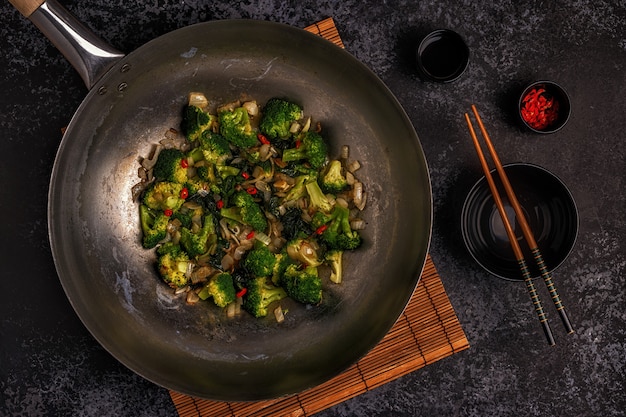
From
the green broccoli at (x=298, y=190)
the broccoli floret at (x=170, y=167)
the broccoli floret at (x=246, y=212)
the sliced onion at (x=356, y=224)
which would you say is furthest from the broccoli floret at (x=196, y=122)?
the sliced onion at (x=356, y=224)

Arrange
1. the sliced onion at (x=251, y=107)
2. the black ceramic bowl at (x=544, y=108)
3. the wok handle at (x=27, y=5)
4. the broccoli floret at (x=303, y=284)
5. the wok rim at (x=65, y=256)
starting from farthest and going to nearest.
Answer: the black ceramic bowl at (x=544, y=108) < the sliced onion at (x=251, y=107) < the broccoli floret at (x=303, y=284) < the wok rim at (x=65, y=256) < the wok handle at (x=27, y=5)

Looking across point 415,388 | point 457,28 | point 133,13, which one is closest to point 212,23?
point 133,13

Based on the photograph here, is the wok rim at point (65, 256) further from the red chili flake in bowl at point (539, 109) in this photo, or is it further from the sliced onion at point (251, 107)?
the red chili flake in bowl at point (539, 109)

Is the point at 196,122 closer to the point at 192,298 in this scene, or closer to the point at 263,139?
the point at 263,139

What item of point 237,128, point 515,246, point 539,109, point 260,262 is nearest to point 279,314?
point 260,262

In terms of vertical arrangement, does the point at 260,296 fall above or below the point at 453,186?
above

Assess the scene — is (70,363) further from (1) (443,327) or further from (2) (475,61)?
(2) (475,61)
